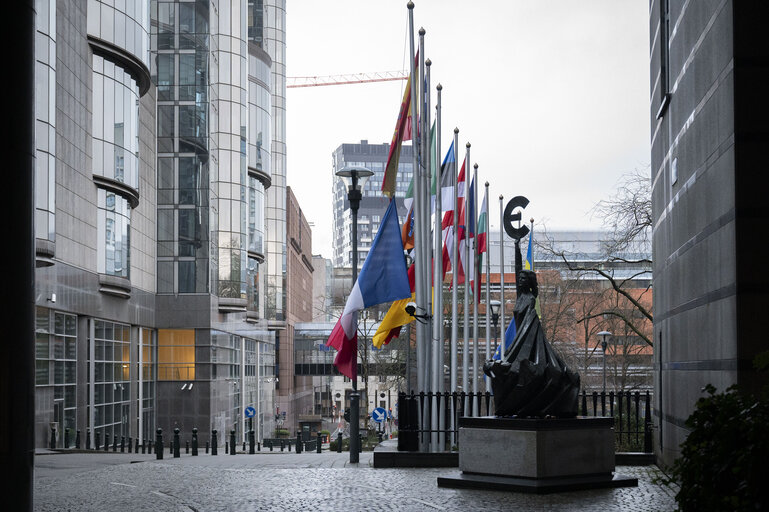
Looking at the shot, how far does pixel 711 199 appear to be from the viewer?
40.5ft

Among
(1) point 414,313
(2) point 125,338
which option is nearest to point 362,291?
(1) point 414,313

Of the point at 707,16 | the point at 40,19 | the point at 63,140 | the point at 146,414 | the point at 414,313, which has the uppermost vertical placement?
the point at 40,19

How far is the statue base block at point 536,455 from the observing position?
1339 centimetres

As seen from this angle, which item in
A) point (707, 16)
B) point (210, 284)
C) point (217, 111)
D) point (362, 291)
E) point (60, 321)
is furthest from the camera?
point (217, 111)

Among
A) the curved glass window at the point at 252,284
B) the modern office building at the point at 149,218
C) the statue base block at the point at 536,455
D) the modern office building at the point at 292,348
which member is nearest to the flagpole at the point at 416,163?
the statue base block at the point at 536,455

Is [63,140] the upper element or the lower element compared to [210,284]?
upper

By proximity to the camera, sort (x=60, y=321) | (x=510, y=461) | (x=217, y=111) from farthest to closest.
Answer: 1. (x=217, y=111)
2. (x=60, y=321)
3. (x=510, y=461)

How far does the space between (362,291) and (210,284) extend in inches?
1402

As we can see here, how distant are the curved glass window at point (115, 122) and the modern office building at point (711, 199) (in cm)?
2800

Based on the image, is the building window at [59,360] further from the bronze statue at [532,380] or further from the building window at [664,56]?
the building window at [664,56]

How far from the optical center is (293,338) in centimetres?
10938

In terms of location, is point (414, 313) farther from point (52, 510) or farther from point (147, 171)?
point (147, 171)

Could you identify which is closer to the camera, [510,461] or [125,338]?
[510,461]

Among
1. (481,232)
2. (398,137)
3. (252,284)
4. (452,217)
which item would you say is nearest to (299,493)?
(398,137)
